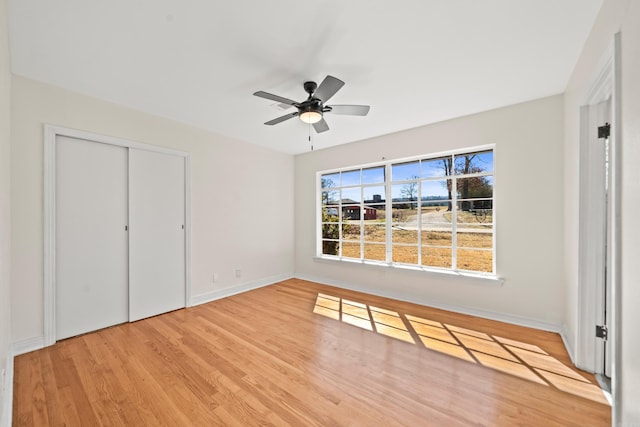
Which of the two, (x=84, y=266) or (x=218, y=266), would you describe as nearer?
(x=84, y=266)

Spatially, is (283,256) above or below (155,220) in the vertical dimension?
below

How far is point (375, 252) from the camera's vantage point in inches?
166

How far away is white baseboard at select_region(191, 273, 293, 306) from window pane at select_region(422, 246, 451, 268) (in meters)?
2.67

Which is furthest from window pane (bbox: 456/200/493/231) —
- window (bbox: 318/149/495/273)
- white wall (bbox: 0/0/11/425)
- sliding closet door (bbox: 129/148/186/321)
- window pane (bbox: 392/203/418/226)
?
white wall (bbox: 0/0/11/425)

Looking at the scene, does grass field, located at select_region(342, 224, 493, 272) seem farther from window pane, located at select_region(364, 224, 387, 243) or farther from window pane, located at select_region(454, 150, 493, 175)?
window pane, located at select_region(454, 150, 493, 175)

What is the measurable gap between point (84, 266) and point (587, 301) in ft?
15.4

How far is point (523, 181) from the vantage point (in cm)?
289

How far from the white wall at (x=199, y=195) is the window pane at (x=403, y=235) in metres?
2.14

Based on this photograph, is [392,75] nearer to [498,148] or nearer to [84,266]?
[498,148]

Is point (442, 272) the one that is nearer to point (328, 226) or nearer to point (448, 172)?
point (448, 172)

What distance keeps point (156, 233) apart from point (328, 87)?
111 inches

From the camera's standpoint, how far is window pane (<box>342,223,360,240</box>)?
14.7 ft

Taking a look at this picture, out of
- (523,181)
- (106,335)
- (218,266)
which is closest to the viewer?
(106,335)

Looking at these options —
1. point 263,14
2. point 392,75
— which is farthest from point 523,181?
point 263,14
